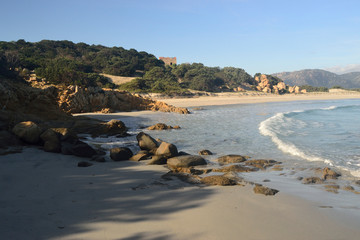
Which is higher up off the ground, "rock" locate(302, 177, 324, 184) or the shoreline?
the shoreline

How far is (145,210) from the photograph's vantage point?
4.07 m

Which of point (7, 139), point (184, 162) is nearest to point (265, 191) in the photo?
point (184, 162)

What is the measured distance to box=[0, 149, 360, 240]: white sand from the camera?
3379 millimetres

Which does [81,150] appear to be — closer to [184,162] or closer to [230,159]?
[184,162]

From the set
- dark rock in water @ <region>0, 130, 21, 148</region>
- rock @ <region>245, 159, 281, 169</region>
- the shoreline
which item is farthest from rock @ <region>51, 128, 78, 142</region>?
the shoreline

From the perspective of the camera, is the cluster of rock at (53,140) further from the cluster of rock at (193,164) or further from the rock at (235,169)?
the rock at (235,169)

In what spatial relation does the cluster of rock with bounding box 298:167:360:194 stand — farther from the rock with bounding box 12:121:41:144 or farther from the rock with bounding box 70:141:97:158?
the rock with bounding box 12:121:41:144

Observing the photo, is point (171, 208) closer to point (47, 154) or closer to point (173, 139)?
point (47, 154)

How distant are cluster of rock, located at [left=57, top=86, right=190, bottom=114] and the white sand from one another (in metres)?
14.2

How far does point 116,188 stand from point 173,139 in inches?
267

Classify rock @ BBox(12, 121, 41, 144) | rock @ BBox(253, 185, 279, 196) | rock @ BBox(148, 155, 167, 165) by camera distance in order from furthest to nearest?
rock @ BBox(12, 121, 41, 144) < rock @ BBox(148, 155, 167, 165) < rock @ BBox(253, 185, 279, 196)

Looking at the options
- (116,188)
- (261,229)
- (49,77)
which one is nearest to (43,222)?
(116,188)

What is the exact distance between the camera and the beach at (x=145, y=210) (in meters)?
3.38

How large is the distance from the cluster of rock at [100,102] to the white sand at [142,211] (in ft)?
46.7
